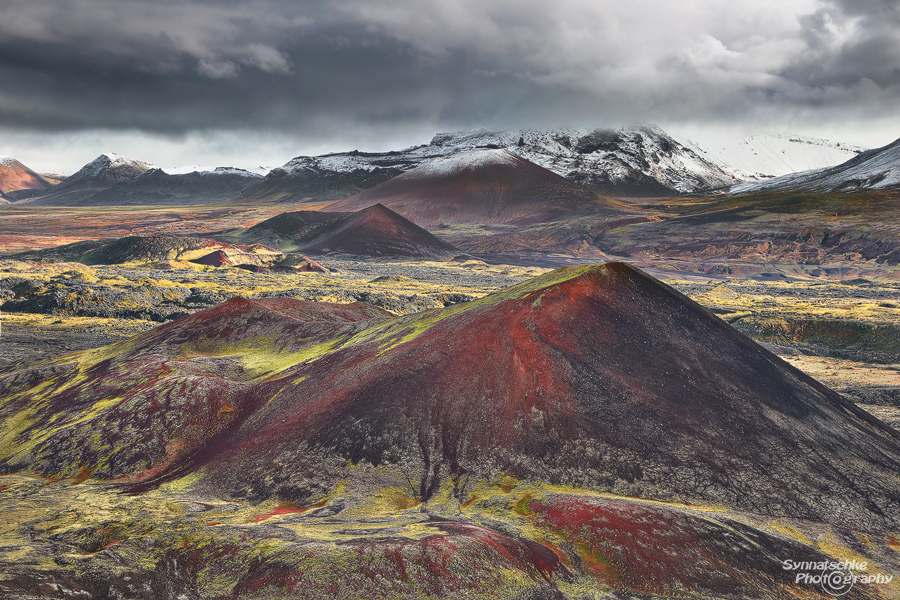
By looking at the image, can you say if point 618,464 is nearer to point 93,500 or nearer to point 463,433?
point 463,433

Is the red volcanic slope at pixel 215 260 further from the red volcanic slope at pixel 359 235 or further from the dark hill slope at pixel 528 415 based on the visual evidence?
the dark hill slope at pixel 528 415

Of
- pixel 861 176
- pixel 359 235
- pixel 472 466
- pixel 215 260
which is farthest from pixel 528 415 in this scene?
pixel 861 176

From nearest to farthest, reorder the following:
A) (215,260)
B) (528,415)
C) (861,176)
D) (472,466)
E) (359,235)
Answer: (472,466)
(528,415)
(215,260)
(359,235)
(861,176)

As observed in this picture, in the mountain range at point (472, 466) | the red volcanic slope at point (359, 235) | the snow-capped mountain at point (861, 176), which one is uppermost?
the snow-capped mountain at point (861, 176)

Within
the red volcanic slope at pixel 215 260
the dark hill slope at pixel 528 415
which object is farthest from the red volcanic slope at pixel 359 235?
the dark hill slope at pixel 528 415

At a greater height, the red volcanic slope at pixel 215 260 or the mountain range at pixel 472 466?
the red volcanic slope at pixel 215 260

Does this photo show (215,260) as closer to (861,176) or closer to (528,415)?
(528,415)

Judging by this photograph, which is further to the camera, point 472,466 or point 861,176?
point 861,176
